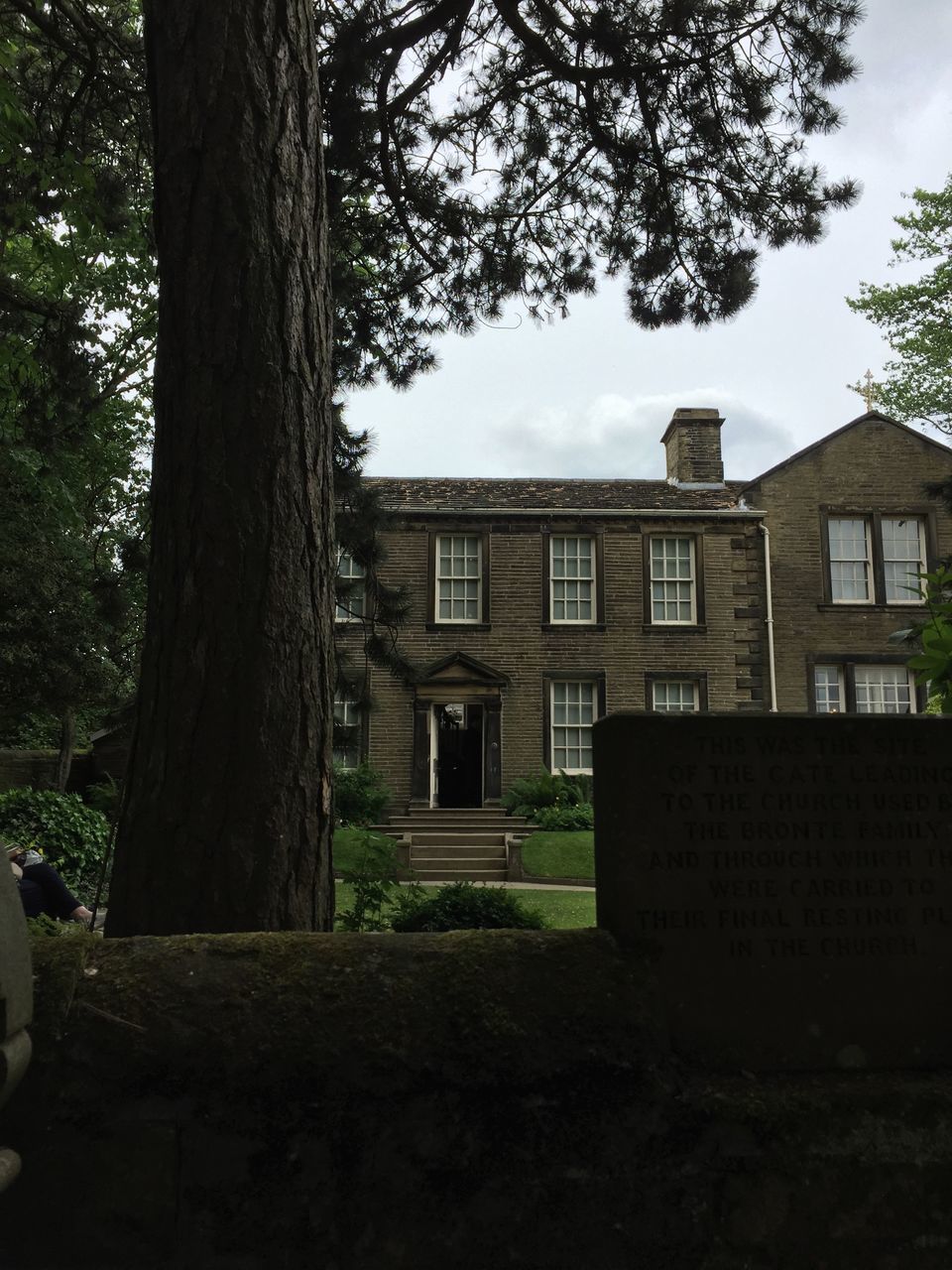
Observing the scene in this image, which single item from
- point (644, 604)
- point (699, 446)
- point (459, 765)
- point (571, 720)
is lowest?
point (459, 765)

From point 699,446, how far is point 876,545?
5085mm

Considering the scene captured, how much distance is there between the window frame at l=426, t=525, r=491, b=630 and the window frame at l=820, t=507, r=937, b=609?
8203 mm

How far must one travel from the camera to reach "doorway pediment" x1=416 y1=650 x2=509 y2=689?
23.5 meters

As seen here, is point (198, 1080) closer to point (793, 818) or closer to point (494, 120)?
point (793, 818)

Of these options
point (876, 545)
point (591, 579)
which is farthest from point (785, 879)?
point (876, 545)

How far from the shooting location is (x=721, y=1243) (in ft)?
8.19

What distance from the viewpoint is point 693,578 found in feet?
80.3

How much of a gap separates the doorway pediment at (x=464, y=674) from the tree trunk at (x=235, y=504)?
1950 centimetres

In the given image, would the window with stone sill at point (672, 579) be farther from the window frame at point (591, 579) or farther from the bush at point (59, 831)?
the bush at point (59, 831)

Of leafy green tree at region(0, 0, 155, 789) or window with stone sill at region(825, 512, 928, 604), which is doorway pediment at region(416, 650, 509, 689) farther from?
leafy green tree at region(0, 0, 155, 789)

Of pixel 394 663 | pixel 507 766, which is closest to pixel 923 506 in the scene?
pixel 507 766

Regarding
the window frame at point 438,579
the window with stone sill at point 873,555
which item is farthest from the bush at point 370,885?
the window with stone sill at point 873,555

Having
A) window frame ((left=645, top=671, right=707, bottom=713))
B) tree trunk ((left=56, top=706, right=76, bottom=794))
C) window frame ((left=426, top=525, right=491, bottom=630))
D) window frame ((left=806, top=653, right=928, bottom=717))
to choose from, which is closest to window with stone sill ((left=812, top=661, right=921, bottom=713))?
window frame ((left=806, top=653, right=928, bottom=717))

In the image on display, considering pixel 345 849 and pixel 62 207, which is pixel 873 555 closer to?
pixel 345 849
